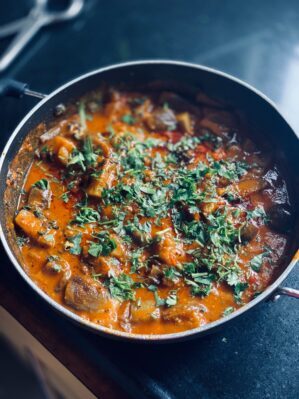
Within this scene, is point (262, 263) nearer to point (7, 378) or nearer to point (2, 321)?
point (2, 321)

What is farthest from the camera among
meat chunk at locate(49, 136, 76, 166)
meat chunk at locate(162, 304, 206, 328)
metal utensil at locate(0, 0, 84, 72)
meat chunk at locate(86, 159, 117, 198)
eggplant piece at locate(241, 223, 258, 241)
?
metal utensil at locate(0, 0, 84, 72)

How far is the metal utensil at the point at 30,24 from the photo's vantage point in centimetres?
304

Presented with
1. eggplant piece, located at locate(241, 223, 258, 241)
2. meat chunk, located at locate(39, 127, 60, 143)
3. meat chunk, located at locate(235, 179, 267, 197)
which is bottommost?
eggplant piece, located at locate(241, 223, 258, 241)

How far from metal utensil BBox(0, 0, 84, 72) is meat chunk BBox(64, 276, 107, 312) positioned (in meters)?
1.56

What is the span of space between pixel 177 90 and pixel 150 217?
0.87m

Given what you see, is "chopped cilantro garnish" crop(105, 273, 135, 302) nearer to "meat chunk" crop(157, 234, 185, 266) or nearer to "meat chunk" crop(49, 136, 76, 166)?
"meat chunk" crop(157, 234, 185, 266)

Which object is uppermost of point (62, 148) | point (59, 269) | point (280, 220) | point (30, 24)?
point (30, 24)

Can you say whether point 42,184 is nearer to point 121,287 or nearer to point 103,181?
point 103,181

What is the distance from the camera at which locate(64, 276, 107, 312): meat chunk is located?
2.09m

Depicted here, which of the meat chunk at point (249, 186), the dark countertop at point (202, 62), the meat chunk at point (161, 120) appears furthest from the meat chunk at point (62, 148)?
the meat chunk at point (249, 186)

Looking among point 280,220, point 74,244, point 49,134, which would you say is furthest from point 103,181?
point 280,220

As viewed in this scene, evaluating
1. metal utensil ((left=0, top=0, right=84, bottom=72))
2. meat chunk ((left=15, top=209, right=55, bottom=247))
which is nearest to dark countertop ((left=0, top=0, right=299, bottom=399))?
metal utensil ((left=0, top=0, right=84, bottom=72))

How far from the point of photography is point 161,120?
2729 millimetres

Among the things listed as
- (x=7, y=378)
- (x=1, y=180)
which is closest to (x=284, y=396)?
(x=1, y=180)
